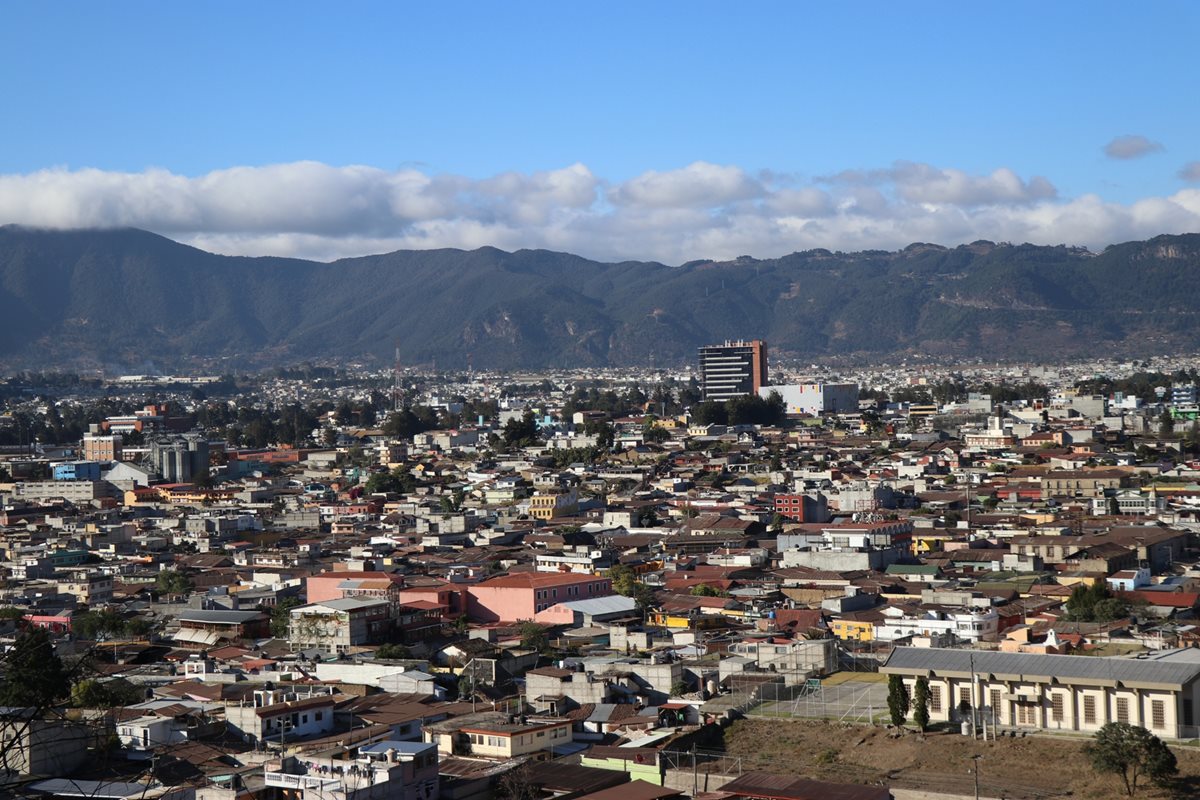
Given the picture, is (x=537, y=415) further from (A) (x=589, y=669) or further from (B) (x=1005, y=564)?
(A) (x=589, y=669)

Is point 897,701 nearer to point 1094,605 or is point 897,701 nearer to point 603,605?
point 1094,605

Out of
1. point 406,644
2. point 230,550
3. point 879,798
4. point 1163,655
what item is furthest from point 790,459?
point 879,798

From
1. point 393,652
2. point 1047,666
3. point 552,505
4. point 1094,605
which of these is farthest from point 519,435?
point 1047,666

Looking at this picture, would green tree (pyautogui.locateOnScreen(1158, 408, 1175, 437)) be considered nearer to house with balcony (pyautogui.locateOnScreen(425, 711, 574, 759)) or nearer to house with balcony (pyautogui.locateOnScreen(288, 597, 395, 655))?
house with balcony (pyautogui.locateOnScreen(288, 597, 395, 655))

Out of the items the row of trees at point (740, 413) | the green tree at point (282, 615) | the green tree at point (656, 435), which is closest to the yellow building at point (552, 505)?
the green tree at point (282, 615)

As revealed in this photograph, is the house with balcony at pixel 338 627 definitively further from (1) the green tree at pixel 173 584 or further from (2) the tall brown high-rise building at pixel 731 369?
(2) the tall brown high-rise building at pixel 731 369

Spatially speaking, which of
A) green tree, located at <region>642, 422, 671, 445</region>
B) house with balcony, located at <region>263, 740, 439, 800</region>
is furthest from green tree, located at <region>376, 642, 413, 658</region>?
green tree, located at <region>642, 422, 671, 445</region>

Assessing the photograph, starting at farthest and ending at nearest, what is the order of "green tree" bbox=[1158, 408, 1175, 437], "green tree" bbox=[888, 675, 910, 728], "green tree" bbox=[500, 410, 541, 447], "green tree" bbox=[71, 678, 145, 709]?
1. "green tree" bbox=[500, 410, 541, 447]
2. "green tree" bbox=[1158, 408, 1175, 437]
3. "green tree" bbox=[71, 678, 145, 709]
4. "green tree" bbox=[888, 675, 910, 728]
